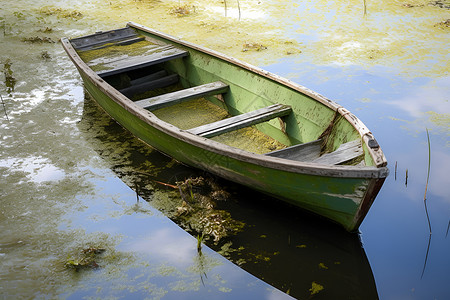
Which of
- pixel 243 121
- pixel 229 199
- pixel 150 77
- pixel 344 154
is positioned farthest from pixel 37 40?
pixel 344 154

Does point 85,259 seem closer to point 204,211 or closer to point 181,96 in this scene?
point 204,211

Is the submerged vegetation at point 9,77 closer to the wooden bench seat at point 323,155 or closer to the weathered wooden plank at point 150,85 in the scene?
the weathered wooden plank at point 150,85

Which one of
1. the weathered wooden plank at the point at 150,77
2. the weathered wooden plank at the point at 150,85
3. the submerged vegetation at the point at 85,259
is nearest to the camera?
the submerged vegetation at the point at 85,259

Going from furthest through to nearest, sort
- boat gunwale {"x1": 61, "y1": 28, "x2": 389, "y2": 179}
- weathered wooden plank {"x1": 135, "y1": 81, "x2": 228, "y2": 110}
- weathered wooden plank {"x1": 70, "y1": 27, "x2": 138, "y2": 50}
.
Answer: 1. weathered wooden plank {"x1": 70, "y1": 27, "x2": 138, "y2": 50}
2. weathered wooden plank {"x1": 135, "y1": 81, "x2": 228, "y2": 110}
3. boat gunwale {"x1": 61, "y1": 28, "x2": 389, "y2": 179}

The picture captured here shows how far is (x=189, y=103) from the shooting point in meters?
4.90

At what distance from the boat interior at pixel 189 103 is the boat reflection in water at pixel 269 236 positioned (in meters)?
0.43

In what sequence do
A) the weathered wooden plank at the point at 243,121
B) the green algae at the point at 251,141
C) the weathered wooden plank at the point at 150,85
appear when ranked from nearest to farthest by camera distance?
the weathered wooden plank at the point at 243,121 → the green algae at the point at 251,141 → the weathered wooden plank at the point at 150,85

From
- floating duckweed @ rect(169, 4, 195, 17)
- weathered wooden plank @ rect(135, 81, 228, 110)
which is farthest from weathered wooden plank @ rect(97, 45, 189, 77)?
floating duckweed @ rect(169, 4, 195, 17)

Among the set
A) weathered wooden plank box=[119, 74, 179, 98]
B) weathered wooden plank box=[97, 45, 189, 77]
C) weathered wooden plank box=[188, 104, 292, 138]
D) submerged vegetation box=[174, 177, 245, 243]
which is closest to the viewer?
submerged vegetation box=[174, 177, 245, 243]

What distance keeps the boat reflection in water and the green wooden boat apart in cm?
15

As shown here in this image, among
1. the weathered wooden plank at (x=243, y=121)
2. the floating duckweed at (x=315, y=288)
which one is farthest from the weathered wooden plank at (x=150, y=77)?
the floating duckweed at (x=315, y=288)

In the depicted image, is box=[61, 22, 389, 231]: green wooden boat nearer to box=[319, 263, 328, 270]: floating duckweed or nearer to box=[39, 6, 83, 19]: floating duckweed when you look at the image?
box=[319, 263, 328, 270]: floating duckweed

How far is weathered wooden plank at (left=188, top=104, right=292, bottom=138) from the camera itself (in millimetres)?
3721

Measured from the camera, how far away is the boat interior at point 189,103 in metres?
3.51
